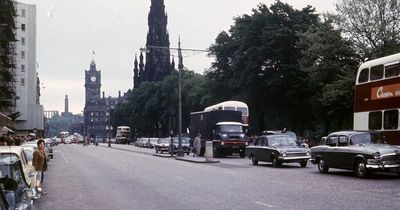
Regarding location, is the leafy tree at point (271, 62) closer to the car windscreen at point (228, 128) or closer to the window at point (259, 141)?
the car windscreen at point (228, 128)

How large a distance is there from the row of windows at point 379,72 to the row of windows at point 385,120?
154cm

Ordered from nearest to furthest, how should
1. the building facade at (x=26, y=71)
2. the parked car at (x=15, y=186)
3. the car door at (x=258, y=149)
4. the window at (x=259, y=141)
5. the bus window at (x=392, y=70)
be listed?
the parked car at (x=15, y=186)
the bus window at (x=392, y=70)
the car door at (x=258, y=149)
the window at (x=259, y=141)
the building facade at (x=26, y=71)

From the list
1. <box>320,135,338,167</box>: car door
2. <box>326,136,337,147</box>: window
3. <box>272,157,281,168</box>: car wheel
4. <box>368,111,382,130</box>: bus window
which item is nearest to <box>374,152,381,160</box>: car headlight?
<box>320,135,338,167</box>: car door

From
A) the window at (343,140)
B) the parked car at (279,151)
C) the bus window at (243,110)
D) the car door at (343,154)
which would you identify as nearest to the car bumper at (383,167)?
the car door at (343,154)

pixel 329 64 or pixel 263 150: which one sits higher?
pixel 329 64

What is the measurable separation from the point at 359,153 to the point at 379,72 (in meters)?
5.33

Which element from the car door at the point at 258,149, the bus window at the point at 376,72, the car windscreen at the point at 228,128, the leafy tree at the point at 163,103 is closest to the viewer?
the bus window at the point at 376,72

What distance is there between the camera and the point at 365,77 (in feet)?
83.0

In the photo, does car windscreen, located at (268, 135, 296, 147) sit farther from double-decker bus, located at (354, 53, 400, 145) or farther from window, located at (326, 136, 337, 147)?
window, located at (326, 136, 337, 147)

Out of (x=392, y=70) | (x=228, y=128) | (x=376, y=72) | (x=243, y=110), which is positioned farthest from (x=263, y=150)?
(x=243, y=110)

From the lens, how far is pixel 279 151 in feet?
90.6

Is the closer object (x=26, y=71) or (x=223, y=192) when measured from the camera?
(x=223, y=192)

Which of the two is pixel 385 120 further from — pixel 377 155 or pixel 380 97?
pixel 377 155

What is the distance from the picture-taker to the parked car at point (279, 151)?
27.6 m
